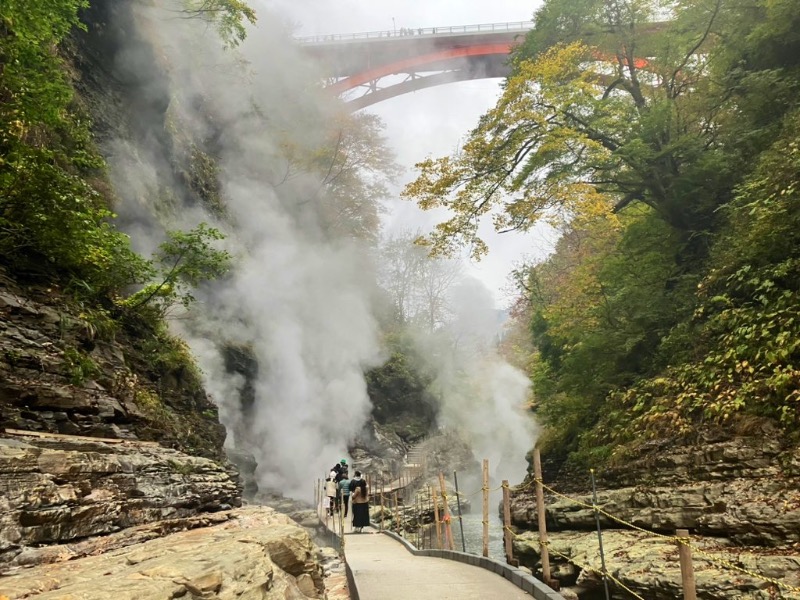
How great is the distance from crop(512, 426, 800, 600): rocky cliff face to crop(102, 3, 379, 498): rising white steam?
1536cm

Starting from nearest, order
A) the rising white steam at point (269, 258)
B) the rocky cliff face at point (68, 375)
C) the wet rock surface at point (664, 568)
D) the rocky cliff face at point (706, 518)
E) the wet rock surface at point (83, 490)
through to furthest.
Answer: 1. the wet rock surface at point (83, 490)
2. the wet rock surface at point (664, 568)
3. the rocky cliff face at point (706, 518)
4. the rocky cliff face at point (68, 375)
5. the rising white steam at point (269, 258)

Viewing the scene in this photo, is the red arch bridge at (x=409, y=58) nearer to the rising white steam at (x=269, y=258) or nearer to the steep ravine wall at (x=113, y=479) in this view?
the rising white steam at (x=269, y=258)

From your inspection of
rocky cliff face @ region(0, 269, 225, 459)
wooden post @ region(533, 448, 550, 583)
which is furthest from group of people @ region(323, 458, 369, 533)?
wooden post @ region(533, 448, 550, 583)

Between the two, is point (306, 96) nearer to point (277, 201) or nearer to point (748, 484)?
point (277, 201)

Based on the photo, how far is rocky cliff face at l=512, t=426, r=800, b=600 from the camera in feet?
15.5

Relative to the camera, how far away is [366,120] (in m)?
33.8

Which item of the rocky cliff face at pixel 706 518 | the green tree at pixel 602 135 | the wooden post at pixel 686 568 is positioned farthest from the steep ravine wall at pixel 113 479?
the green tree at pixel 602 135

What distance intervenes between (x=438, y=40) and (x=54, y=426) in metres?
30.5

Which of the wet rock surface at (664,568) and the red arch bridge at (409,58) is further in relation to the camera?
the red arch bridge at (409,58)

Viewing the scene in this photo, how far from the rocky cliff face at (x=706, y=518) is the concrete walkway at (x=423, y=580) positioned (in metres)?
0.96

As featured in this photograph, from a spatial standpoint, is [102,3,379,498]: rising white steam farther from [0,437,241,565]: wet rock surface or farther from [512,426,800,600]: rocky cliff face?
[512,426,800,600]: rocky cliff face

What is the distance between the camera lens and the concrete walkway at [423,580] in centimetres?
475

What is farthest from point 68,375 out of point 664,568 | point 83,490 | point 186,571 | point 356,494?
point 356,494

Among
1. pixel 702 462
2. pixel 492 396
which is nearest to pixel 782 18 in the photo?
pixel 702 462
